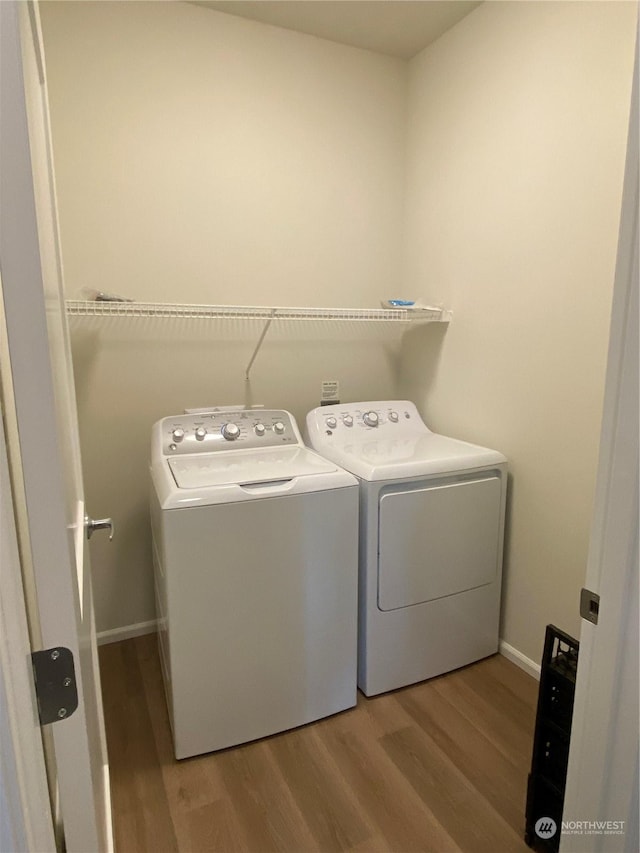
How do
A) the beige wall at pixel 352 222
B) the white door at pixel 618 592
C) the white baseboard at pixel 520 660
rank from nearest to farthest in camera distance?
the white door at pixel 618 592, the beige wall at pixel 352 222, the white baseboard at pixel 520 660

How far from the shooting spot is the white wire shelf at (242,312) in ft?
6.19

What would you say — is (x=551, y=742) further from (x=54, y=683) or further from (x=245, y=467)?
(x=54, y=683)

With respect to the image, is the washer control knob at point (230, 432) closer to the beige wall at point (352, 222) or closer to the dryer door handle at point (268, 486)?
the beige wall at point (352, 222)

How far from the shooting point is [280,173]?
230 cm

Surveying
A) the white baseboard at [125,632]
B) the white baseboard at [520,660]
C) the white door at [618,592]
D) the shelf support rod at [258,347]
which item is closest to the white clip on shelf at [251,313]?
the shelf support rod at [258,347]

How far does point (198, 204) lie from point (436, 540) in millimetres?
1685

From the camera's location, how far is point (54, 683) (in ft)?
1.82

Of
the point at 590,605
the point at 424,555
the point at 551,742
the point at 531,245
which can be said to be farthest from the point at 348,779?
the point at 531,245

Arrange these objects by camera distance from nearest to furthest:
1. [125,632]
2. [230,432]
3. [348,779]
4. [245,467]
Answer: [348,779] → [245,467] → [230,432] → [125,632]

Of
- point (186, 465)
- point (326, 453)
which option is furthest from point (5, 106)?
point (326, 453)

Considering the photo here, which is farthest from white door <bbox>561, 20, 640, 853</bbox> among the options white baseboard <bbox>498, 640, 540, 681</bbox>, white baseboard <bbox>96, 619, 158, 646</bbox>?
white baseboard <bbox>96, 619, 158, 646</bbox>

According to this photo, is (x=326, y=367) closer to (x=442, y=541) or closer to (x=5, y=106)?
(x=442, y=541)

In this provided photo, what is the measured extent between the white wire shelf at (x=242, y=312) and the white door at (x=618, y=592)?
1.53 m

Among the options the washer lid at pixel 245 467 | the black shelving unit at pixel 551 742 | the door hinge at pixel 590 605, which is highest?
the door hinge at pixel 590 605
